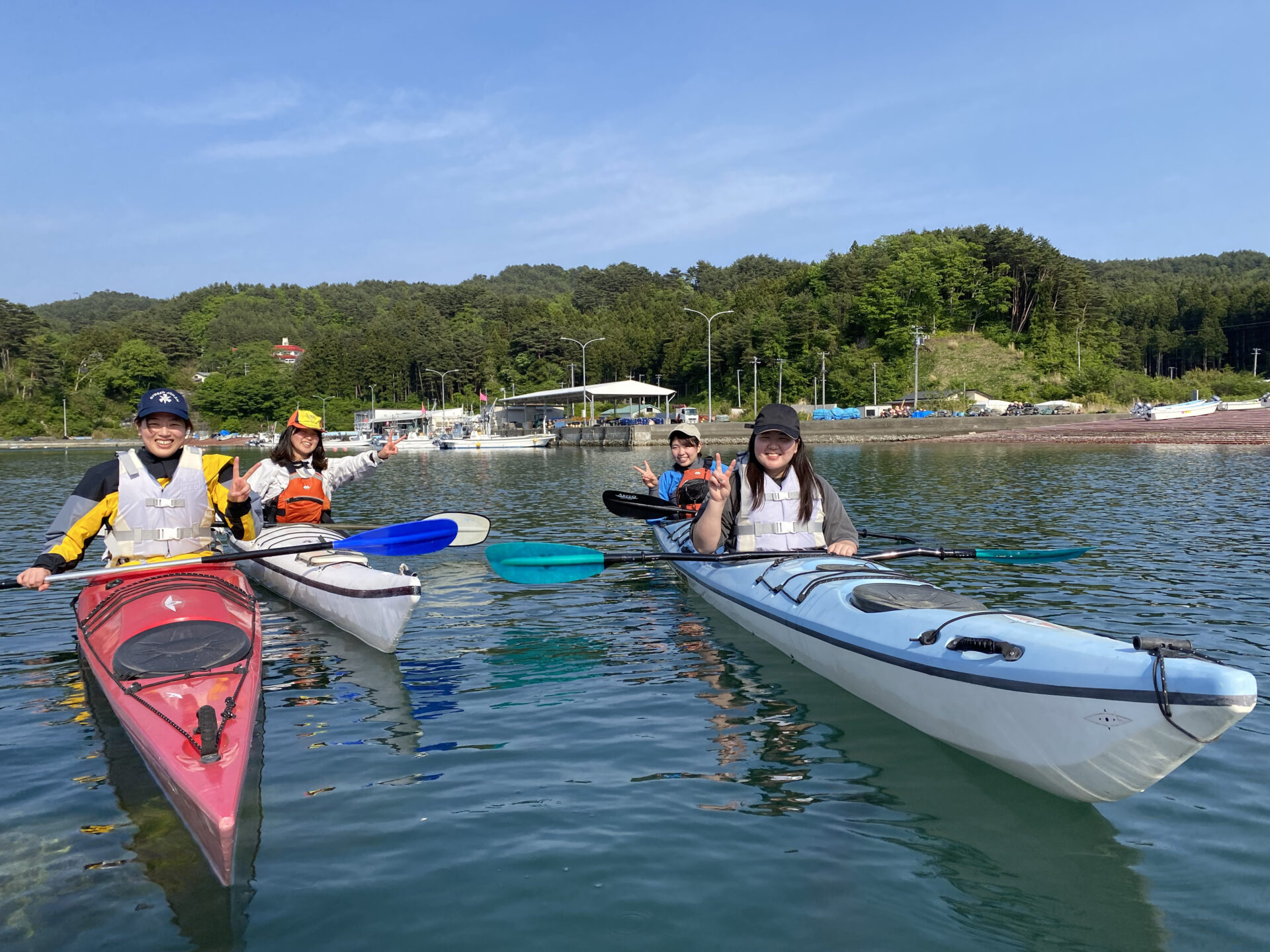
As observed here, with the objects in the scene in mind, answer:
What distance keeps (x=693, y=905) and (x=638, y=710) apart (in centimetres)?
279

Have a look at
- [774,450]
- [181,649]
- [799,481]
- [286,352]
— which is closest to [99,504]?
[181,649]

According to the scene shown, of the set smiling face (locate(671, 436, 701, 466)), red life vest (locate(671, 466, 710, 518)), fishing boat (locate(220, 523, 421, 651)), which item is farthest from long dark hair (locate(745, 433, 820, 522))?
smiling face (locate(671, 436, 701, 466))

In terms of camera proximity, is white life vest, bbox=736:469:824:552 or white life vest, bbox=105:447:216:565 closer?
white life vest, bbox=105:447:216:565

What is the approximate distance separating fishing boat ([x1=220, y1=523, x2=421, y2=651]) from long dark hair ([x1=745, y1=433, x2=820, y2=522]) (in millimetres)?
3144

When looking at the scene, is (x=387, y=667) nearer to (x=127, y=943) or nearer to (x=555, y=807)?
(x=555, y=807)

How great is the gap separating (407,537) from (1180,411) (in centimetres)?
7132

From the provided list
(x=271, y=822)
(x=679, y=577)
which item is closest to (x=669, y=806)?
(x=271, y=822)

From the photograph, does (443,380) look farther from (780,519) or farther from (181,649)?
(181,649)

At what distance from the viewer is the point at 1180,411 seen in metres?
65.6

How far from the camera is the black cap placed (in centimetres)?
742

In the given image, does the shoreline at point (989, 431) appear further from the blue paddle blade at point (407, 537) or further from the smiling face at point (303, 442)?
the blue paddle blade at point (407, 537)

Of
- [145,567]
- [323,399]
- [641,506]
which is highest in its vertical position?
[323,399]

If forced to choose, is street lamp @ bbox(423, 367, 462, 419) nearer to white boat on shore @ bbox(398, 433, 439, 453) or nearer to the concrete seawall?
white boat on shore @ bbox(398, 433, 439, 453)

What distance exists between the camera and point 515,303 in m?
147
